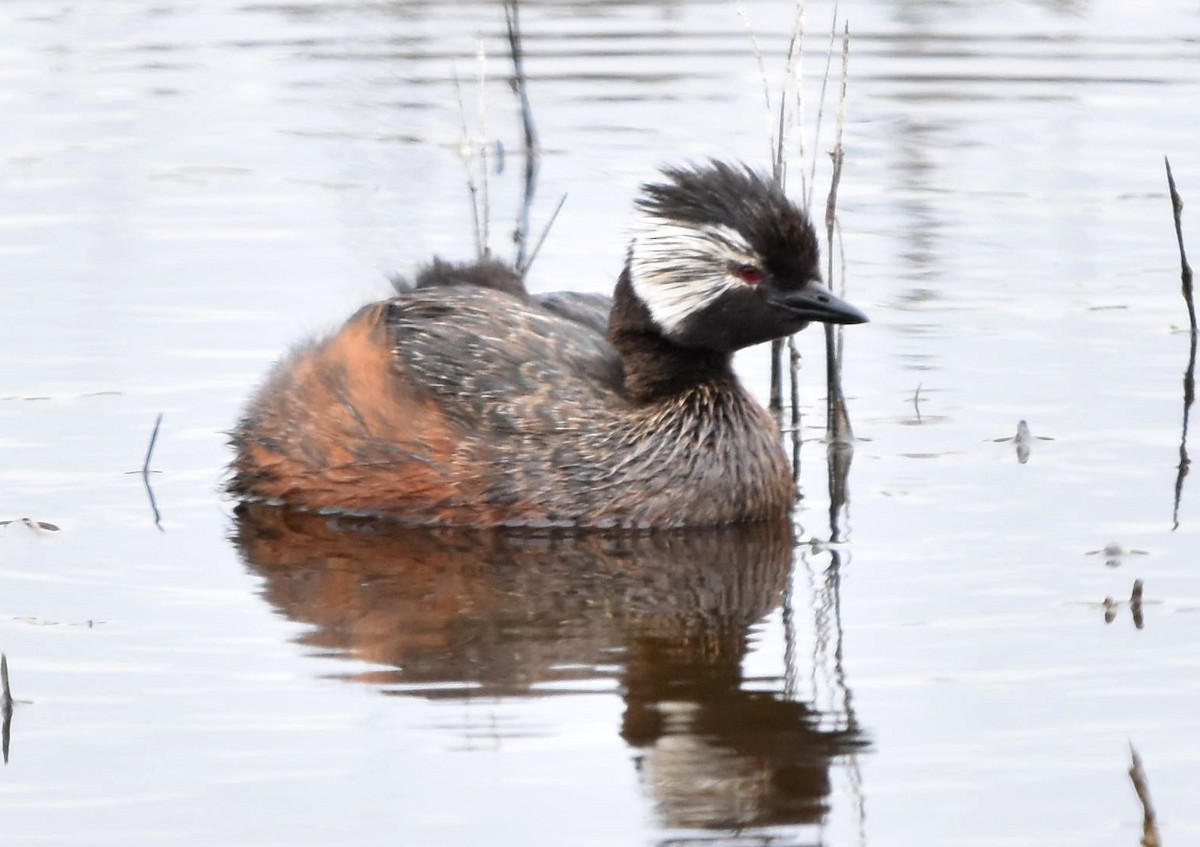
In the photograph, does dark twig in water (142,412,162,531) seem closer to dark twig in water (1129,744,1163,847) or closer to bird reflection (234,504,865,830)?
bird reflection (234,504,865,830)

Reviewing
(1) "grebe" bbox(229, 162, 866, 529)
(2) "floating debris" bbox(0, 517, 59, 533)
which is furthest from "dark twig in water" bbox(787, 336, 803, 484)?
(2) "floating debris" bbox(0, 517, 59, 533)

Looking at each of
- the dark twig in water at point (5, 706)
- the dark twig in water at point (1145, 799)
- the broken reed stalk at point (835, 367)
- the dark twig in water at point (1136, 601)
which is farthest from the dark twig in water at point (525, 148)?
the dark twig in water at point (1145, 799)

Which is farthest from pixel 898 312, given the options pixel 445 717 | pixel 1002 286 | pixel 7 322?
pixel 445 717

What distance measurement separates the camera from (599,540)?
8.89 meters

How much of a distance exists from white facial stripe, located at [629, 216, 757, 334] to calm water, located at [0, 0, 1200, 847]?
91 centimetres

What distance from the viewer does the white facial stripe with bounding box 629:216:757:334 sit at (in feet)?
29.4

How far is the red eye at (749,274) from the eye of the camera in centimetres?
898

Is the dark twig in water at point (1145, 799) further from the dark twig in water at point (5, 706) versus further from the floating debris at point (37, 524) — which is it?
the floating debris at point (37, 524)

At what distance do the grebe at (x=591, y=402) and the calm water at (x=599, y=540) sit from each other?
0.76ft

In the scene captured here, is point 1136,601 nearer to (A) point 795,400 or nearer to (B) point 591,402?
(B) point 591,402

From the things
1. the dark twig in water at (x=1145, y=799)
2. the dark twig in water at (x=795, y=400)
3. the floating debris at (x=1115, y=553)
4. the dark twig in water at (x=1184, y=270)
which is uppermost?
the dark twig in water at (x=1184, y=270)

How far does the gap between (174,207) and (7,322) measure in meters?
2.11

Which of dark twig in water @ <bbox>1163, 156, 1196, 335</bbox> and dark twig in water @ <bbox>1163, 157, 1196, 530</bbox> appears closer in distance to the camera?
dark twig in water @ <bbox>1163, 157, 1196, 530</bbox>

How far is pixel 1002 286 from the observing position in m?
11.5
